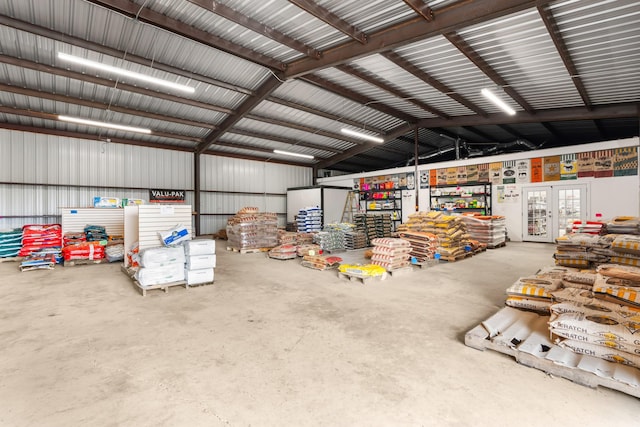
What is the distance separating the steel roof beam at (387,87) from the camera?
9.05 metres

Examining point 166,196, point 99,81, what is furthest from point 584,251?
point 166,196

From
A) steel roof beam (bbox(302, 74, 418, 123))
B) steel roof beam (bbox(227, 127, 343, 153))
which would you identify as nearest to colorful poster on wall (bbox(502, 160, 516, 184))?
steel roof beam (bbox(302, 74, 418, 123))

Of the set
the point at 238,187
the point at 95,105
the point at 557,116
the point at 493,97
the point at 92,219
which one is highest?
the point at 95,105

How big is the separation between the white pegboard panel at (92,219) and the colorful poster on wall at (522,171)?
16.6 metres

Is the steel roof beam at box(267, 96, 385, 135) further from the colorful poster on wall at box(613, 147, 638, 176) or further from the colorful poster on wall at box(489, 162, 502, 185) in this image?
the colorful poster on wall at box(613, 147, 638, 176)

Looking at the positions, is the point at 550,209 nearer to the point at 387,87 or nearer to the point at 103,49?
the point at 387,87

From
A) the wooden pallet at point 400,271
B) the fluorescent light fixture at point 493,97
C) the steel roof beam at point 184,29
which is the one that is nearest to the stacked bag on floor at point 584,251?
the wooden pallet at point 400,271

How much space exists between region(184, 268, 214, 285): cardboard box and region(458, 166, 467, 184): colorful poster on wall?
12.8m

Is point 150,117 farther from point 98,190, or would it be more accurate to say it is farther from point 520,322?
point 520,322

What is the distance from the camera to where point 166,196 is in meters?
15.1

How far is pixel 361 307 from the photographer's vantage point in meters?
4.80

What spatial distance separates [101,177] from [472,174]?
17.6 m

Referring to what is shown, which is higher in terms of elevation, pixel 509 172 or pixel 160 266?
pixel 509 172

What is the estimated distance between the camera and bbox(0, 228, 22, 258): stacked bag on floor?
935cm
